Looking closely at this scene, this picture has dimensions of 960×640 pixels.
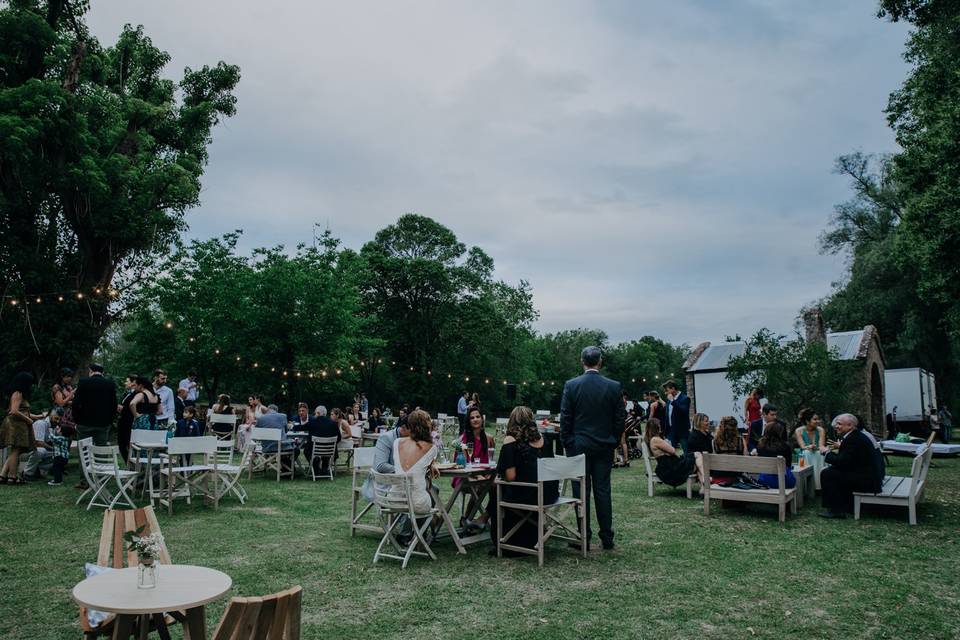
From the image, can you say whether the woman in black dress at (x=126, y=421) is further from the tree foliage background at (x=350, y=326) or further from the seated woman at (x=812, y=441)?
the tree foliage background at (x=350, y=326)

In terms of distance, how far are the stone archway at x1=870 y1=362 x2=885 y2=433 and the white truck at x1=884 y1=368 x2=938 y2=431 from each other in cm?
149

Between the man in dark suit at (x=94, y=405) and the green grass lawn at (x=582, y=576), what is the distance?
1251mm

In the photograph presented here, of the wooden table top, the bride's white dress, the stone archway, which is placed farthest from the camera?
the stone archway

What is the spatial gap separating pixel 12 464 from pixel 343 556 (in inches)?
282

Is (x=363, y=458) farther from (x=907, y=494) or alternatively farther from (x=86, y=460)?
(x=907, y=494)

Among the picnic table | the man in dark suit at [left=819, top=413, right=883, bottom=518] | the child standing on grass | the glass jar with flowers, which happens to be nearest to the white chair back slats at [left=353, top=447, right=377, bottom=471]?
the picnic table

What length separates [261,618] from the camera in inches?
89.4

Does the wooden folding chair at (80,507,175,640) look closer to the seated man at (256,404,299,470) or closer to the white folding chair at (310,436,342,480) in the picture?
the white folding chair at (310,436,342,480)

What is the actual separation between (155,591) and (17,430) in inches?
348

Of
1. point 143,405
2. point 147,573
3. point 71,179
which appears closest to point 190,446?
point 143,405

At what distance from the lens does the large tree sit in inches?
600

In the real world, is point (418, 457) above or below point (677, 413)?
below

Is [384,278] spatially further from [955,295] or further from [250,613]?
[250,613]

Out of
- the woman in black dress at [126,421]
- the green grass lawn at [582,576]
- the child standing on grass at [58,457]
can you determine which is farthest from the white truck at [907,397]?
the child standing on grass at [58,457]
